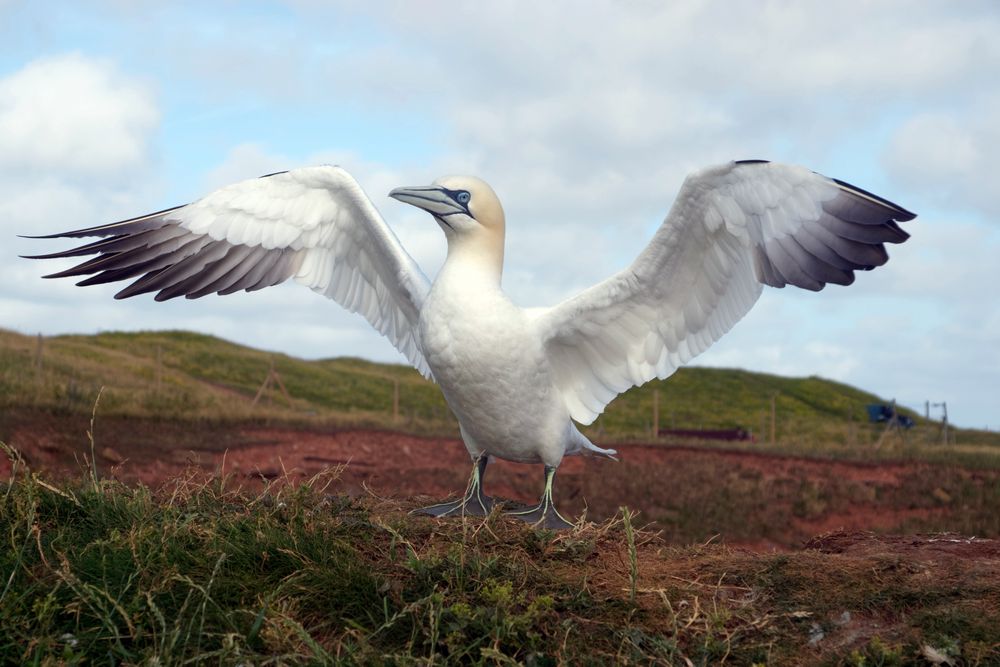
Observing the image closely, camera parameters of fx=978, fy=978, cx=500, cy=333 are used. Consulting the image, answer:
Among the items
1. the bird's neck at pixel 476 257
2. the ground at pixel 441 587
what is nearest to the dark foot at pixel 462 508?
the ground at pixel 441 587

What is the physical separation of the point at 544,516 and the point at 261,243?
2801 millimetres

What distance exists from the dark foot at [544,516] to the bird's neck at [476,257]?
149 cm

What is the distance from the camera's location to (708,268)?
6203mm

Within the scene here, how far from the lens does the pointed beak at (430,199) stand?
6.16 m

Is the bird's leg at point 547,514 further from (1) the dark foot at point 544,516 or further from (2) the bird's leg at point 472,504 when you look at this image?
(2) the bird's leg at point 472,504

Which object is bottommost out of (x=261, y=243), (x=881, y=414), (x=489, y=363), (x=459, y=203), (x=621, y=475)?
(x=621, y=475)

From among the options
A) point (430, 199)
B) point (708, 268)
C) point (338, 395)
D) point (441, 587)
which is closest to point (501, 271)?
point (430, 199)

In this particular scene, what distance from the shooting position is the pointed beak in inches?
243

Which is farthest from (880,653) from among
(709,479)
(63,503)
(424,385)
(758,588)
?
(424,385)

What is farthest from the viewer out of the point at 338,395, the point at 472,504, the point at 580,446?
the point at 338,395

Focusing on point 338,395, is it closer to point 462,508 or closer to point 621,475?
point 621,475

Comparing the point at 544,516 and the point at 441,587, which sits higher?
the point at 544,516

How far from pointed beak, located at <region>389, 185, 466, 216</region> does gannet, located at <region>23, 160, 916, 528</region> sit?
0.04 feet

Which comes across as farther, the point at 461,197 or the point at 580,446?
the point at 580,446
